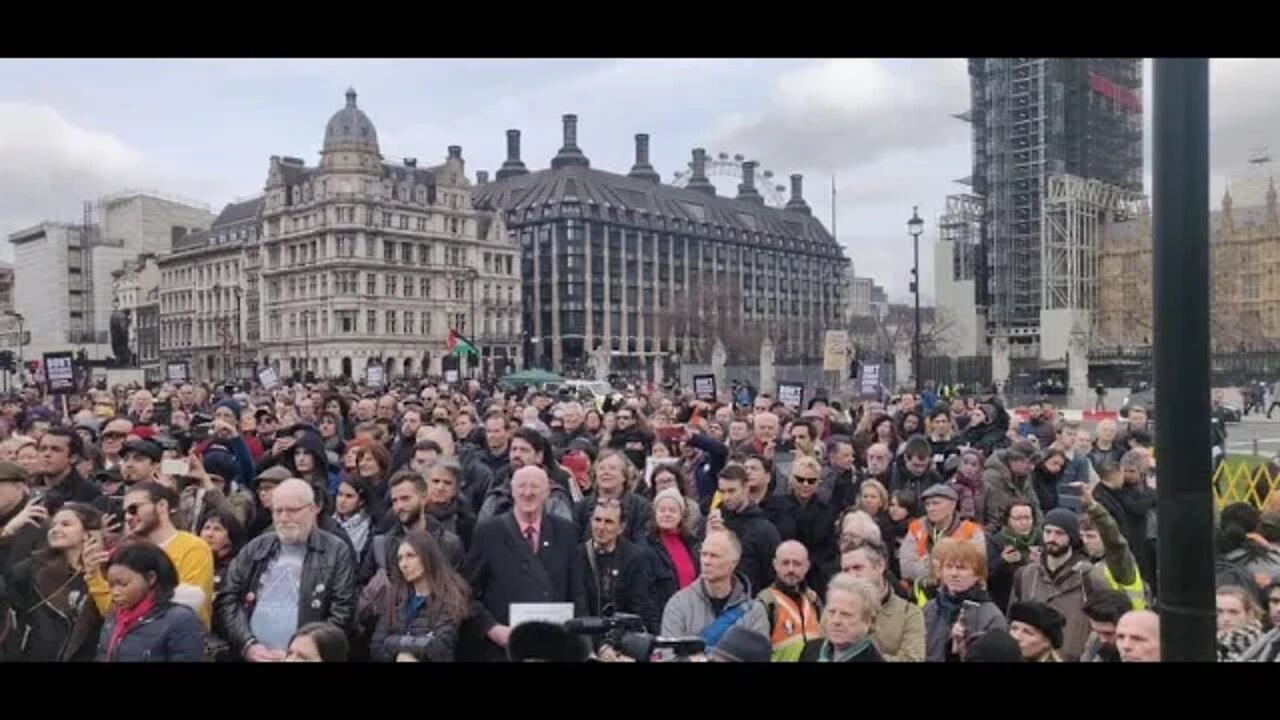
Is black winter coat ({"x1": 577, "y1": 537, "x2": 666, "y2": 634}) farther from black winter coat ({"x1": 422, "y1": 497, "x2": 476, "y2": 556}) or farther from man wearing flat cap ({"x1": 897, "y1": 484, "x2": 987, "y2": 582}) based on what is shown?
man wearing flat cap ({"x1": 897, "y1": 484, "x2": 987, "y2": 582})

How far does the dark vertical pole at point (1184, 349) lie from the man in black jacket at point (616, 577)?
4.06m

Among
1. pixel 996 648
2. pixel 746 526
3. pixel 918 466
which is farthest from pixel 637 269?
pixel 996 648

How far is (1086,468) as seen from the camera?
35.1 ft

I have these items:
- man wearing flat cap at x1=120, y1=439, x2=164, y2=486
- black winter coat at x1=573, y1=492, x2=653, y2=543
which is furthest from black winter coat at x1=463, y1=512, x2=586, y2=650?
man wearing flat cap at x1=120, y1=439, x2=164, y2=486

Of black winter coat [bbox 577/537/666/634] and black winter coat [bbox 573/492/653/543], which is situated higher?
black winter coat [bbox 573/492/653/543]

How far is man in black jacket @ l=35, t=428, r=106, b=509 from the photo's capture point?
7.91m

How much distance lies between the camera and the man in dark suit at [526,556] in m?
5.72

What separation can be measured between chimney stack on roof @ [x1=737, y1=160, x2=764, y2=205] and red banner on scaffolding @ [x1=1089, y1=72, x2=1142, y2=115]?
67.2 metres

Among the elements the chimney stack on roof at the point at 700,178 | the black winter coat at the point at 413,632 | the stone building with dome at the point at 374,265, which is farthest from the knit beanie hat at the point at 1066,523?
the chimney stack on roof at the point at 700,178

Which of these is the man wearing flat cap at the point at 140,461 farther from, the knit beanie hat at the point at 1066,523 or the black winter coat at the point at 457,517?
the knit beanie hat at the point at 1066,523

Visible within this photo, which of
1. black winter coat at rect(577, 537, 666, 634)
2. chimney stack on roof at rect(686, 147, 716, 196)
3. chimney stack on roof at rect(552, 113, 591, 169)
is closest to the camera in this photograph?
black winter coat at rect(577, 537, 666, 634)

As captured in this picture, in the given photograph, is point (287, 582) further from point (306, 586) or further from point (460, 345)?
point (460, 345)

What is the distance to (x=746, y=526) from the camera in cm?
710
